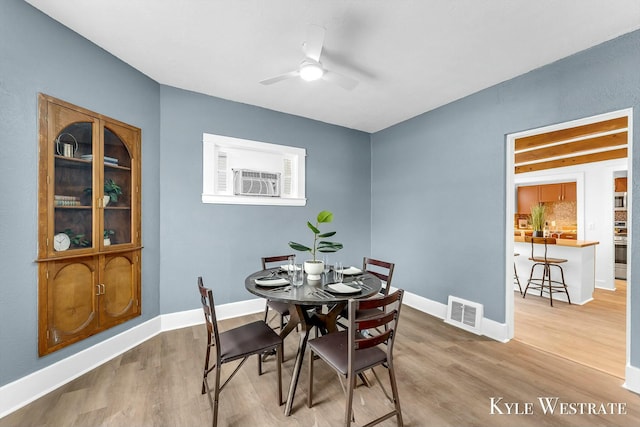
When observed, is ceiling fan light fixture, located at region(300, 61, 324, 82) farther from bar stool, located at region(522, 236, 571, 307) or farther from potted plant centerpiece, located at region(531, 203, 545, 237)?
potted plant centerpiece, located at region(531, 203, 545, 237)

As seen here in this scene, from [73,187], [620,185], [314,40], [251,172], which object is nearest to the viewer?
[314,40]

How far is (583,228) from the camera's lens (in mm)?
5086

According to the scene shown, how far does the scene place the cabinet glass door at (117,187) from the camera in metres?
2.38

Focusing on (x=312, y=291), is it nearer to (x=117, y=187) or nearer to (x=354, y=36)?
(x=354, y=36)

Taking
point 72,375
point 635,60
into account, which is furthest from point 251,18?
point 72,375

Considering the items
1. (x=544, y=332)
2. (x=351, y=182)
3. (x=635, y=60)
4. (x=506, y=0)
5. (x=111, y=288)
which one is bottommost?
(x=544, y=332)

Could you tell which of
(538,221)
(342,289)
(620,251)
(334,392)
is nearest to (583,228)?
(620,251)

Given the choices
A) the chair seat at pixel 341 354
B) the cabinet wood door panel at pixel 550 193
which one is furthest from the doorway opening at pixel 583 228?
the chair seat at pixel 341 354

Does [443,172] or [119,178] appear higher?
[443,172]

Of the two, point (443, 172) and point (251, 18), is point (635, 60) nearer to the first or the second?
point (443, 172)

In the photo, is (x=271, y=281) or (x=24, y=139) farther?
(x=271, y=281)

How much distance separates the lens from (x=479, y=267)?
2.94m

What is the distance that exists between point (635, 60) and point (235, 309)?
449 centimetres

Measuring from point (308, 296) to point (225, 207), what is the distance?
6.40 feet
